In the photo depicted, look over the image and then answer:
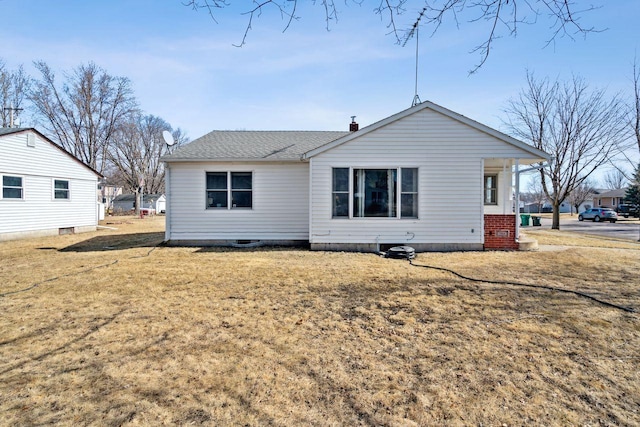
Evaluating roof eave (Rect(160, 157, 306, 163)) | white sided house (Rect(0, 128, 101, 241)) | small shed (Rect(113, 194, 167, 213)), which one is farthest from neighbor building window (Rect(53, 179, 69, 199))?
small shed (Rect(113, 194, 167, 213))

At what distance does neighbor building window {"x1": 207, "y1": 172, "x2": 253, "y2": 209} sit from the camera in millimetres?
11312

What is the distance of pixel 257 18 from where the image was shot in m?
3.08

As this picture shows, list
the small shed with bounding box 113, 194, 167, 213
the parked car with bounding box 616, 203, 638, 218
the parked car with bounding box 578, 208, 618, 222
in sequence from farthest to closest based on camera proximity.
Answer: the small shed with bounding box 113, 194, 167, 213
the parked car with bounding box 616, 203, 638, 218
the parked car with bounding box 578, 208, 618, 222

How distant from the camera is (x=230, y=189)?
445 inches

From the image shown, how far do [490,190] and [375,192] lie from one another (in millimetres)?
6035

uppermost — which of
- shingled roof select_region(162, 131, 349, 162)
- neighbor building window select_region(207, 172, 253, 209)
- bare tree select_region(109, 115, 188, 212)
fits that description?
bare tree select_region(109, 115, 188, 212)

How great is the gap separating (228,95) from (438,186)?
8.49m

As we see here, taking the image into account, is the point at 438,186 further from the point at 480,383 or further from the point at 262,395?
the point at 262,395

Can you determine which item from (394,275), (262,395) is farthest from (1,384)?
(394,275)

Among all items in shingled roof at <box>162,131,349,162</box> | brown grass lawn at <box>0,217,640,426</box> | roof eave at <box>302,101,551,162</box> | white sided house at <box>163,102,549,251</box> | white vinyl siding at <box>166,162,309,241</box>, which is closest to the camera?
brown grass lawn at <box>0,217,640,426</box>

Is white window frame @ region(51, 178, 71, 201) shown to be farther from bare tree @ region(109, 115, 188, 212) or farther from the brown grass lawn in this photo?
bare tree @ region(109, 115, 188, 212)

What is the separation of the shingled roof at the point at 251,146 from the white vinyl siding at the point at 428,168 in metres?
1.96

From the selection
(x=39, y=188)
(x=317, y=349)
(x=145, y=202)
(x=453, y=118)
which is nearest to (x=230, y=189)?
(x=453, y=118)

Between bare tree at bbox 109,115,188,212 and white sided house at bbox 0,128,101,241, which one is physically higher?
bare tree at bbox 109,115,188,212
